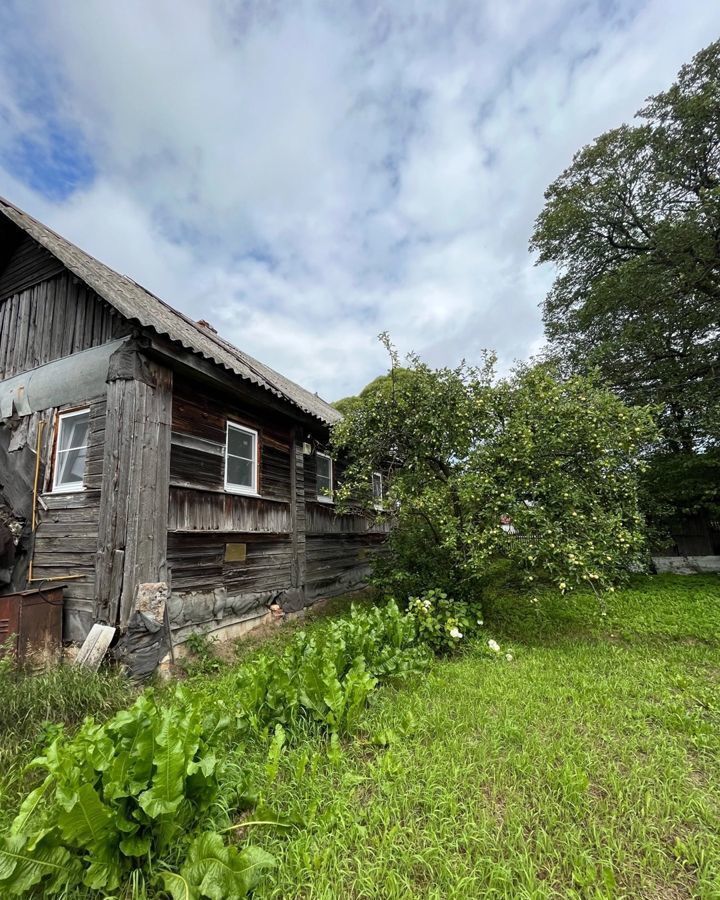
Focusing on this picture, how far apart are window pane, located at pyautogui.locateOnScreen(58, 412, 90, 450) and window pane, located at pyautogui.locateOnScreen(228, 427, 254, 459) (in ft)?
6.82

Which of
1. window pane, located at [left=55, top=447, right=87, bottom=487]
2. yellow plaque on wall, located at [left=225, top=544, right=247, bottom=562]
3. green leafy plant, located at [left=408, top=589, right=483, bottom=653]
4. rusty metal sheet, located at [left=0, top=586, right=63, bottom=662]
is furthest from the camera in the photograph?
yellow plaque on wall, located at [left=225, top=544, right=247, bottom=562]

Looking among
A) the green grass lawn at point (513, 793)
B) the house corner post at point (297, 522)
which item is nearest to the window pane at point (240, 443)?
the house corner post at point (297, 522)

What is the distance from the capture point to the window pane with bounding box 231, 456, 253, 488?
6762 millimetres

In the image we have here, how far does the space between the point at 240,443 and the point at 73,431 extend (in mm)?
2462

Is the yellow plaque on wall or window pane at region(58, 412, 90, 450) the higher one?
window pane at region(58, 412, 90, 450)

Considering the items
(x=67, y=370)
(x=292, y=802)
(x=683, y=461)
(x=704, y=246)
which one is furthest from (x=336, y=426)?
(x=704, y=246)

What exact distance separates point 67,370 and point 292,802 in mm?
6364

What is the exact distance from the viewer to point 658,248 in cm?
1016

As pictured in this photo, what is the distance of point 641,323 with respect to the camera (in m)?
10.8

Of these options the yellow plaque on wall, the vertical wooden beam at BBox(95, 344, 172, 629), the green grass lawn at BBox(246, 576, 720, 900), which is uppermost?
the vertical wooden beam at BBox(95, 344, 172, 629)

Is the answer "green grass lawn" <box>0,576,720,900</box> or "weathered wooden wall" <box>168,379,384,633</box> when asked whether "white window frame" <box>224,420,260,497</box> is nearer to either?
"weathered wooden wall" <box>168,379,384,633</box>

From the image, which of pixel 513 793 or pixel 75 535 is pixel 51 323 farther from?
pixel 513 793

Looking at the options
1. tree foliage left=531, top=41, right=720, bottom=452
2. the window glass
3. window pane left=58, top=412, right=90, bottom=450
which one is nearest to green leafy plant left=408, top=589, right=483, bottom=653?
the window glass

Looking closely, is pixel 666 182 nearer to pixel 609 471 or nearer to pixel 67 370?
pixel 609 471
